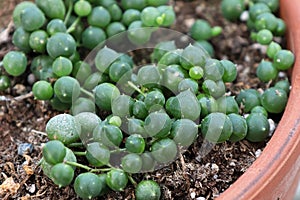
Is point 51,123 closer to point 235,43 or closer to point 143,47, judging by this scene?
point 143,47

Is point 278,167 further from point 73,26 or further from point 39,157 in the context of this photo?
point 73,26

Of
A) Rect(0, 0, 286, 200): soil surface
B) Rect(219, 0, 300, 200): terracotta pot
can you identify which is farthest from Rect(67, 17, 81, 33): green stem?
Rect(219, 0, 300, 200): terracotta pot

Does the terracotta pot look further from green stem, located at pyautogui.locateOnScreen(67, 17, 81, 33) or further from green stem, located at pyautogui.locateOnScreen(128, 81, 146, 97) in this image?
green stem, located at pyautogui.locateOnScreen(67, 17, 81, 33)

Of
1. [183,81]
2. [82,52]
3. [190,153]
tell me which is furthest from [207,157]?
[82,52]

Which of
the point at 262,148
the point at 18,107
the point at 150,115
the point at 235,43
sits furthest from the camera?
the point at 235,43

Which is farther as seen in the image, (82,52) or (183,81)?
(82,52)
